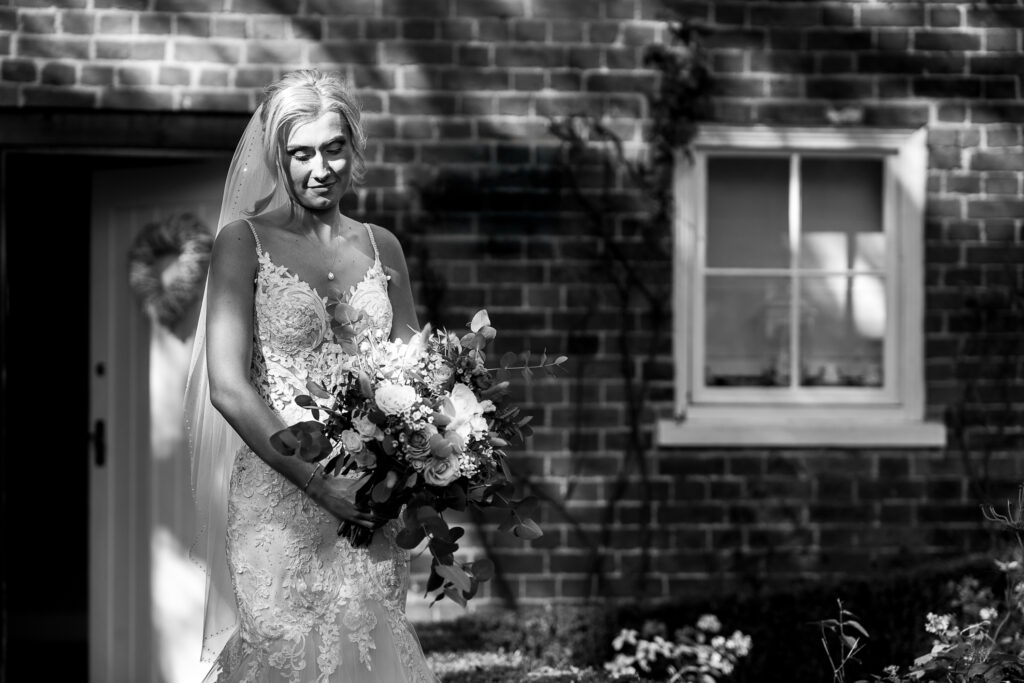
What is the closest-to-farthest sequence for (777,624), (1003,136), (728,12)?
(777,624)
(728,12)
(1003,136)

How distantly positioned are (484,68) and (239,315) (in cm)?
317

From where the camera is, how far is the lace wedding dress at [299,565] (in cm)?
309

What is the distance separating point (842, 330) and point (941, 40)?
1.49m

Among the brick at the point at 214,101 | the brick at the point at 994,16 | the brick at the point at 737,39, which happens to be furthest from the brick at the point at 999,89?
the brick at the point at 214,101

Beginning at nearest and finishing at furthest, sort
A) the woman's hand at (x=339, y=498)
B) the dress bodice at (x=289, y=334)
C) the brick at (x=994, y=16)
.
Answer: the woman's hand at (x=339, y=498) < the dress bodice at (x=289, y=334) < the brick at (x=994, y=16)

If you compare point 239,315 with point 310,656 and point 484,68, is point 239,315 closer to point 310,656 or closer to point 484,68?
point 310,656

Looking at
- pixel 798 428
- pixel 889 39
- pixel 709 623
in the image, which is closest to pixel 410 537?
pixel 709 623

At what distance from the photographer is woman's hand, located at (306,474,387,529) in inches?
116

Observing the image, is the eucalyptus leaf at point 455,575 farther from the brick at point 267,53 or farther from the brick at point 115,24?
the brick at point 115,24

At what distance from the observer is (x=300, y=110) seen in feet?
10.3

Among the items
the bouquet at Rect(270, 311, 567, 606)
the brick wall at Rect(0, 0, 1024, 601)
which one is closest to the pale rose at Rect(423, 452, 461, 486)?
the bouquet at Rect(270, 311, 567, 606)

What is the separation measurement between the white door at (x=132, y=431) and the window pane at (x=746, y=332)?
250 cm

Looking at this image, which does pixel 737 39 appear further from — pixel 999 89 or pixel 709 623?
pixel 709 623

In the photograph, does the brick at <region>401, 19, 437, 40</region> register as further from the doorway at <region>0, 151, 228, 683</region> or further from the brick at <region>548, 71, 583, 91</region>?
the doorway at <region>0, 151, 228, 683</region>
